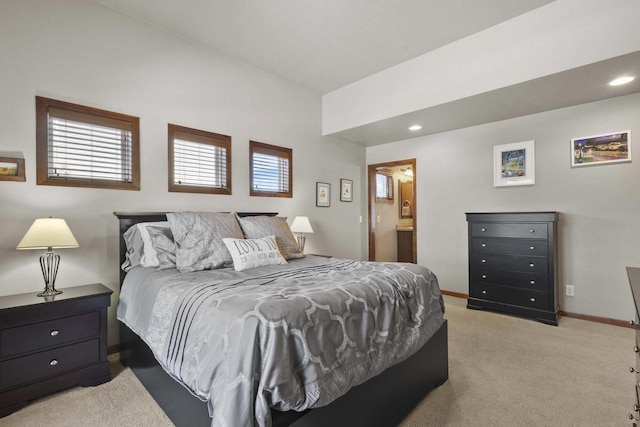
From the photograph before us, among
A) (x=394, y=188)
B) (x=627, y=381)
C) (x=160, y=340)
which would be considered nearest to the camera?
(x=160, y=340)

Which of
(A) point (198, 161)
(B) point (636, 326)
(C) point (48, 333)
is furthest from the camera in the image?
(A) point (198, 161)

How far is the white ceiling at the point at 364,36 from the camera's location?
263cm

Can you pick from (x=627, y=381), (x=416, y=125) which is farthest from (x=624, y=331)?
(x=416, y=125)

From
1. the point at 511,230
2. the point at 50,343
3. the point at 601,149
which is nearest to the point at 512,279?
the point at 511,230

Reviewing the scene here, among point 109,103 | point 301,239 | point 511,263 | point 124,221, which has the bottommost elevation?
point 511,263

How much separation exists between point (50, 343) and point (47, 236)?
2.27ft

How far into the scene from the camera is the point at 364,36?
3.11 m

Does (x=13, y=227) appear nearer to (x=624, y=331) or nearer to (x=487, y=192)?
(x=487, y=192)

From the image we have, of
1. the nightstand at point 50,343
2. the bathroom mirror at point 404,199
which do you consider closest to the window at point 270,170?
the nightstand at point 50,343

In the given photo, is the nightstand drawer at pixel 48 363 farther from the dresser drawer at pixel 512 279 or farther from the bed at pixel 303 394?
the dresser drawer at pixel 512 279

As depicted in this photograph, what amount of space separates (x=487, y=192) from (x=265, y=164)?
2.96 metres

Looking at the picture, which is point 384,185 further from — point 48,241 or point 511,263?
point 48,241

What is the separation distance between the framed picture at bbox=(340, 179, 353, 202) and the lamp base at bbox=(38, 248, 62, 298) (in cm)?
354

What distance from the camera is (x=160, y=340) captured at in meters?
1.64
